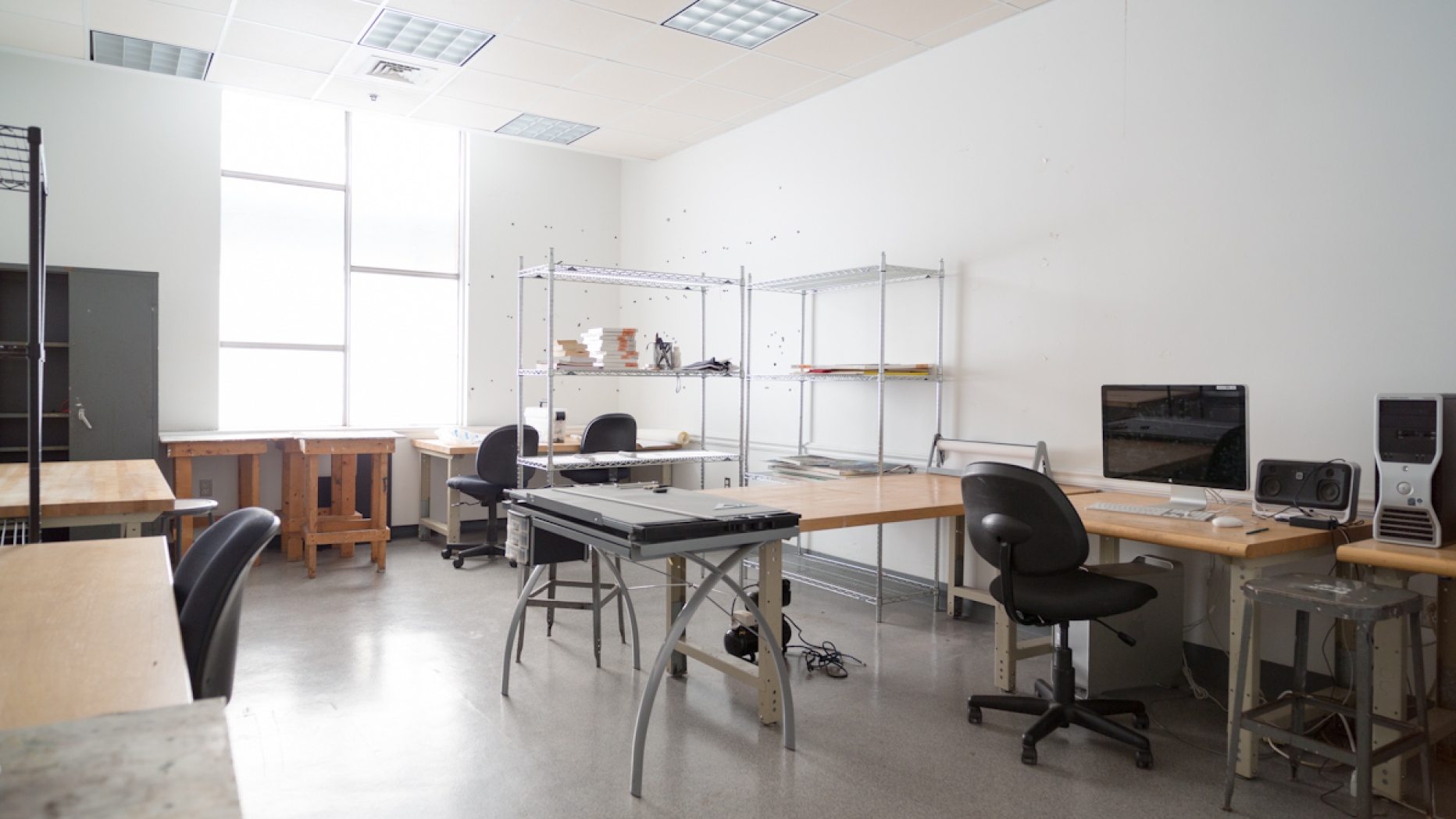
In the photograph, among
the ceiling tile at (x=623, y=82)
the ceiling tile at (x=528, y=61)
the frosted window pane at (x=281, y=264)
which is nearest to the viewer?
the ceiling tile at (x=528, y=61)

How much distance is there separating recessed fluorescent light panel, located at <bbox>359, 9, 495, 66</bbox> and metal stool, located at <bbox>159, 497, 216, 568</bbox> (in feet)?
7.92

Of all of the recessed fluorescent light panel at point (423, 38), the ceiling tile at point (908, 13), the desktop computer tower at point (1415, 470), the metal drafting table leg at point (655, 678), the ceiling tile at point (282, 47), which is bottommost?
the metal drafting table leg at point (655, 678)

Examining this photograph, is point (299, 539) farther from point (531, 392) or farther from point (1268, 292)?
point (1268, 292)

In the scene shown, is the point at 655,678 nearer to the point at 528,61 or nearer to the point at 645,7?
the point at 645,7

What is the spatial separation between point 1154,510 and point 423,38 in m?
4.04

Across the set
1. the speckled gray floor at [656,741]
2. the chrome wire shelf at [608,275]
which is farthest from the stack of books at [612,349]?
the speckled gray floor at [656,741]

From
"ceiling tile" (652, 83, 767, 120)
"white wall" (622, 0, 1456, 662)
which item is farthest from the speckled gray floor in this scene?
"ceiling tile" (652, 83, 767, 120)

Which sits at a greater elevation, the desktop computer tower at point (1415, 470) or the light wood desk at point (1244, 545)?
the desktop computer tower at point (1415, 470)

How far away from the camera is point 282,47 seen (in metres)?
4.49

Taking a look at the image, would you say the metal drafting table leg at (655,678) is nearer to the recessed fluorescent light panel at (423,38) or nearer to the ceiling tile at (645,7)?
the ceiling tile at (645,7)

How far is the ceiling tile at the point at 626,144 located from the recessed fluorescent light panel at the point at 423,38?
1.48 meters

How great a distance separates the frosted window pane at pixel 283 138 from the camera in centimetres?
547

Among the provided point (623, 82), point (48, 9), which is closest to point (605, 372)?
point (623, 82)

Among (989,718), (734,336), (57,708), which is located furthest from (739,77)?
(57,708)
